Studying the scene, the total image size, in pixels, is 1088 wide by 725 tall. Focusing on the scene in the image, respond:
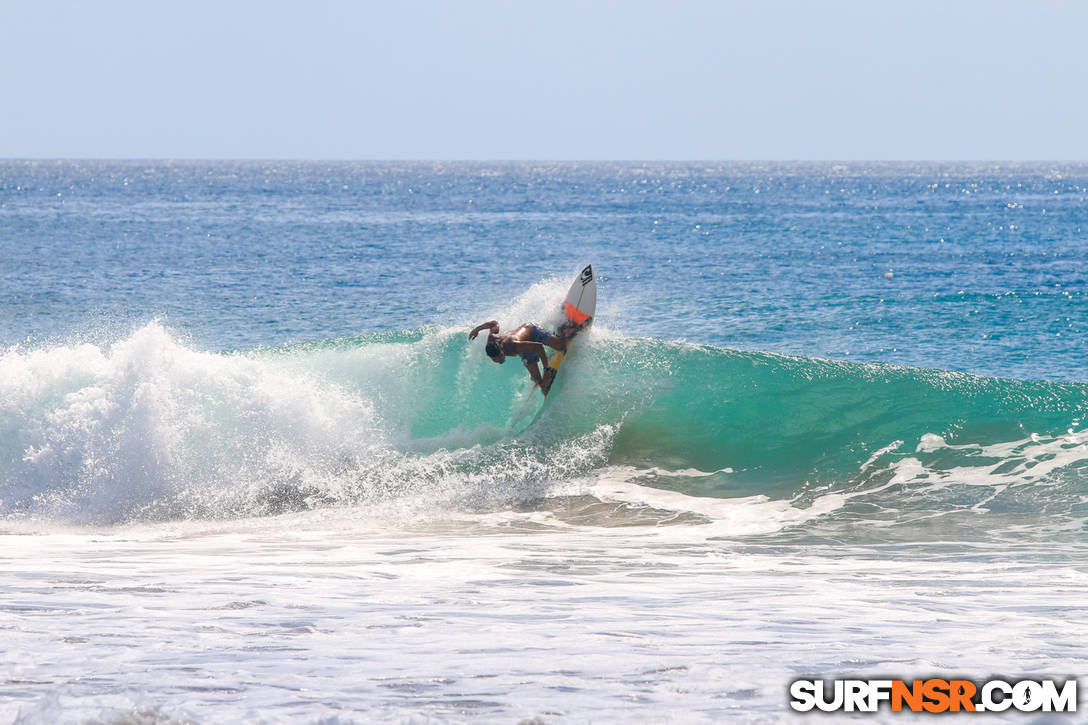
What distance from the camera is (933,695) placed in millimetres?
5043

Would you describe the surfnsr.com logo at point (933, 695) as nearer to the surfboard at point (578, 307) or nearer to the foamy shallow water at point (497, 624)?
the foamy shallow water at point (497, 624)

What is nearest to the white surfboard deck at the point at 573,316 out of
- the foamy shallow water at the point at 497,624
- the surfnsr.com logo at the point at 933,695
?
the foamy shallow water at the point at 497,624

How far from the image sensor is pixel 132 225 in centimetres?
5700

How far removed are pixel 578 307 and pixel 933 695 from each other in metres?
9.08

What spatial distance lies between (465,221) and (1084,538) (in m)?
57.3

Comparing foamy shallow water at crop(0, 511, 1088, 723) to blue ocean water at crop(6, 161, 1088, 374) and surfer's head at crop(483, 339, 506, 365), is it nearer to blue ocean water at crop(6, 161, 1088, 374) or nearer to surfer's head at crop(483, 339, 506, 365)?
surfer's head at crop(483, 339, 506, 365)

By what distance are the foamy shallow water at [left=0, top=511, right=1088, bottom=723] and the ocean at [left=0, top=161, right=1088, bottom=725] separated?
31 millimetres

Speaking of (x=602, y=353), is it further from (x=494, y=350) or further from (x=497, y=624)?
(x=497, y=624)

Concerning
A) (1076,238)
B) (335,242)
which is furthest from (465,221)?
(1076,238)

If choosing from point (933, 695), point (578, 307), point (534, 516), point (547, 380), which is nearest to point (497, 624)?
point (933, 695)

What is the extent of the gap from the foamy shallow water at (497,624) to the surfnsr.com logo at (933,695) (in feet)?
0.38

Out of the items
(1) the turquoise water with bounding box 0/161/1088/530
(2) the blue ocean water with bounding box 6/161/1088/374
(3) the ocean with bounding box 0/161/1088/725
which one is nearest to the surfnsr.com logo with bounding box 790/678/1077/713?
(3) the ocean with bounding box 0/161/1088/725

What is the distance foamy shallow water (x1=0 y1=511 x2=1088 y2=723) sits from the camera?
490 centimetres

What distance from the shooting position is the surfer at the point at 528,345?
1189cm
